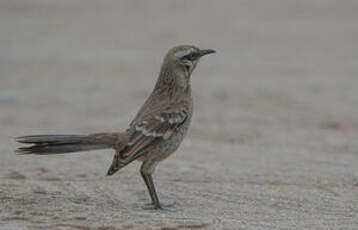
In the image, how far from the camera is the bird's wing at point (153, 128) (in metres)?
6.74

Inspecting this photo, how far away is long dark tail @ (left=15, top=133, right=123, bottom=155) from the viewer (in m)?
6.61

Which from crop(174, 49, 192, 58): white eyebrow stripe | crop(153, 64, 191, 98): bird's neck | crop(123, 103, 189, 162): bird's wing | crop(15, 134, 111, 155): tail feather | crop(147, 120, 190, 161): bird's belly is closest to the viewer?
crop(15, 134, 111, 155): tail feather

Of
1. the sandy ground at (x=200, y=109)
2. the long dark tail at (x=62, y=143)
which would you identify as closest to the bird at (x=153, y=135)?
the long dark tail at (x=62, y=143)

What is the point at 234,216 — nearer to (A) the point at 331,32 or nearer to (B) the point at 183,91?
(B) the point at 183,91

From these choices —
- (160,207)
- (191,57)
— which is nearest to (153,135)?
(160,207)

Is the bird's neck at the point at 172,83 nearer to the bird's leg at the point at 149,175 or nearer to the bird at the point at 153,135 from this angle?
the bird at the point at 153,135

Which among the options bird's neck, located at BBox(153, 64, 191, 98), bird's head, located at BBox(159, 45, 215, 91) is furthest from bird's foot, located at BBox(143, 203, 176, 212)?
bird's head, located at BBox(159, 45, 215, 91)

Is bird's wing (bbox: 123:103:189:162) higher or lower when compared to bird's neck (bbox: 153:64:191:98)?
lower

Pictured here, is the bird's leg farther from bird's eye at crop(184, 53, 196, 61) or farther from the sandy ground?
bird's eye at crop(184, 53, 196, 61)

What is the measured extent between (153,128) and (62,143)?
0.83 m

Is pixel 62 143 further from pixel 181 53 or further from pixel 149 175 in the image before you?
pixel 181 53

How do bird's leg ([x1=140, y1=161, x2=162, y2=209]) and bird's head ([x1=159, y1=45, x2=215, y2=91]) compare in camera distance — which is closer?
bird's leg ([x1=140, y1=161, x2=162, y2=209])

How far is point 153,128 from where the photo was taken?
6.94 m

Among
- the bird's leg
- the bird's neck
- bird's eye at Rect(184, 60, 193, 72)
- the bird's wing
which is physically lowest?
the bird's leg
